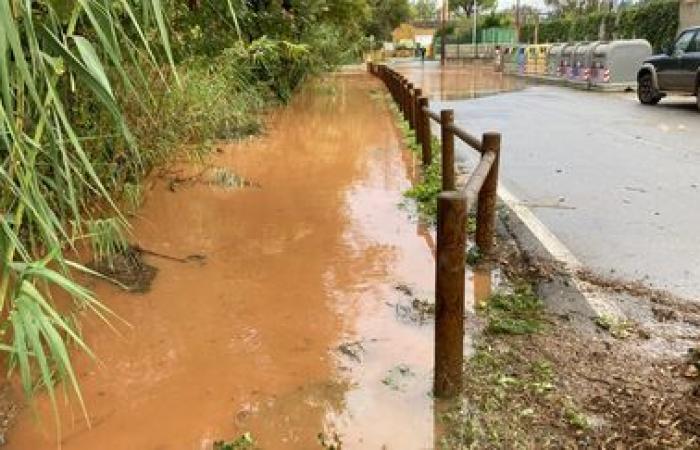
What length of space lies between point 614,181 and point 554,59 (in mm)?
21602

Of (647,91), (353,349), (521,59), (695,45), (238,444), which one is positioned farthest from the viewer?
(521,59)

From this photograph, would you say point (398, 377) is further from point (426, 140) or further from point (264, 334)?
point (426, 140)

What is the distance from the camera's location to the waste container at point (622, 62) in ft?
73.0

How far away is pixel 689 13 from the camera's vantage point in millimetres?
26219

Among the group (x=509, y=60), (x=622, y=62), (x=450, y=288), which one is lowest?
(x=509, y=60)

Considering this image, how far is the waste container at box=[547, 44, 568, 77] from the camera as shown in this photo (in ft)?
90.6

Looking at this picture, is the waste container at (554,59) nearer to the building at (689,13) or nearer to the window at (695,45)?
the building at (689,13)

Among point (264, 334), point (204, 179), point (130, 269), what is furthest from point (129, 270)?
point (204, 179)

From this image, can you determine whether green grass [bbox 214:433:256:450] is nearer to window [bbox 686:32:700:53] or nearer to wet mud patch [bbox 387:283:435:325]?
wet mud patch [bbox 387:283:435:325]

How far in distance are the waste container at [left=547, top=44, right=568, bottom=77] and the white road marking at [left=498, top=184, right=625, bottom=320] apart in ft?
70.1

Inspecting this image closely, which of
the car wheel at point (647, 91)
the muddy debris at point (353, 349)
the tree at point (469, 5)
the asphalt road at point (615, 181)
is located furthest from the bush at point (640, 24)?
the tree at point (469, 5)

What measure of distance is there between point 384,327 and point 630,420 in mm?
1517

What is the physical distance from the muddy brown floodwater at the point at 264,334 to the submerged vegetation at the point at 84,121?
0.31 metres

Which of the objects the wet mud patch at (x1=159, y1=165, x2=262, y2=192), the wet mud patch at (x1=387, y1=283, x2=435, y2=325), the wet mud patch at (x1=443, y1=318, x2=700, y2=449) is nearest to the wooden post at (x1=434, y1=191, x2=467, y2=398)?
the wet mud patch at (x1=443, y1=318, x2=700, y2=449)
